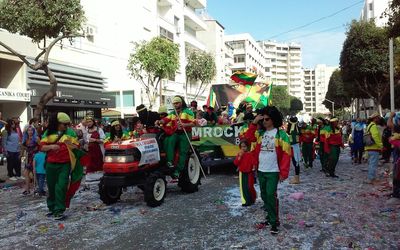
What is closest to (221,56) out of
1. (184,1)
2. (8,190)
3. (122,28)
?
(184,1)

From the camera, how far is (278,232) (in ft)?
21.0

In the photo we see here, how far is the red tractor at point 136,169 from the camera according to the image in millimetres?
8281

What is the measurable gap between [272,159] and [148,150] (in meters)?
2.95

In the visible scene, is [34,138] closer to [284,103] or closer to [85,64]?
[85,64]

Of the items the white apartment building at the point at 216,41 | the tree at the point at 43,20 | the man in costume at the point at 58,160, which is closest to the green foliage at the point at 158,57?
the tree at the point at 43,20

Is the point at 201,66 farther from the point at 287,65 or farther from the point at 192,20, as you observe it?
the point at 287,65

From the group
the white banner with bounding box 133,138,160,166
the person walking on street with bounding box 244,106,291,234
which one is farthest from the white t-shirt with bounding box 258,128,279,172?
the white banner with bounding box 133,138,160,166

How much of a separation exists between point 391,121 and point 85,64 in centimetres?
2340

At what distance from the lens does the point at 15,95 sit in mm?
21672

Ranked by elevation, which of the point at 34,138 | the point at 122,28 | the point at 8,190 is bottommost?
the point at 8,190

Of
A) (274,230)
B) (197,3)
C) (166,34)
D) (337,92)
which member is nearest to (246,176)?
(274,230)

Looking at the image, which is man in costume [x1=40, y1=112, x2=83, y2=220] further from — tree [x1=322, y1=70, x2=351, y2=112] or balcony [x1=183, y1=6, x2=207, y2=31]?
tree [x1=322, y1=70, x2=351, y2=112]

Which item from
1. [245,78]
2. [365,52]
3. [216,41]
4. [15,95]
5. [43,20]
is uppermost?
[216,41]

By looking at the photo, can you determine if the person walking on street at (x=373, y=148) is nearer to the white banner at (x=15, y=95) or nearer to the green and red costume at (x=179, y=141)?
the green and red costume at (x=179, y=141)
